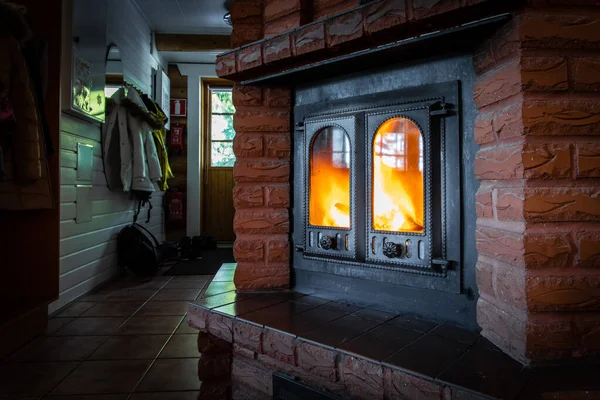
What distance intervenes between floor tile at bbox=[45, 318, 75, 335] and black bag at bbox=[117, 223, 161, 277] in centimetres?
108

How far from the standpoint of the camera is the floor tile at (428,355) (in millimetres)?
889

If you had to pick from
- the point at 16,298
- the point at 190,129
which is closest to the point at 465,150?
the point at 16,298

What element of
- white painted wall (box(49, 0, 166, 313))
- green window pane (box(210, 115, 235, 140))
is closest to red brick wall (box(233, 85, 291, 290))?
white painted wall (box(49, 0, 166, 313))

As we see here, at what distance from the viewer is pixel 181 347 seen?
173 centimetres

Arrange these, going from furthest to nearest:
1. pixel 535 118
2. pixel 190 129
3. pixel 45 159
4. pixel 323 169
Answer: pixel 190 129 < pixel 45 159 < pixel 323 169 < pixel 535 118

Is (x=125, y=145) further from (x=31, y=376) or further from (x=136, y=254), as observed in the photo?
(x=31, y=376)

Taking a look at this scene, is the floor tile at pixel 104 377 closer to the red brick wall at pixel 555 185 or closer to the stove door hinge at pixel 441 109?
the red brick wall at pixel 555 185

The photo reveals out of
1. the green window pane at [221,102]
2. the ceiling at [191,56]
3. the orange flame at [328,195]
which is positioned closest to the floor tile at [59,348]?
the orange flame at [328,195]

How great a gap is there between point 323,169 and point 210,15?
138 inches

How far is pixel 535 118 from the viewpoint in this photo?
2.97 ft

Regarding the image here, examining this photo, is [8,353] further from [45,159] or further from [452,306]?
[452,306]

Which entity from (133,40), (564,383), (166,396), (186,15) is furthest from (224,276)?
(186,15)

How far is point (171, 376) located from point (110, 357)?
35 cm

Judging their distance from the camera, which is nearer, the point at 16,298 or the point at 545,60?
the point at 545,60
